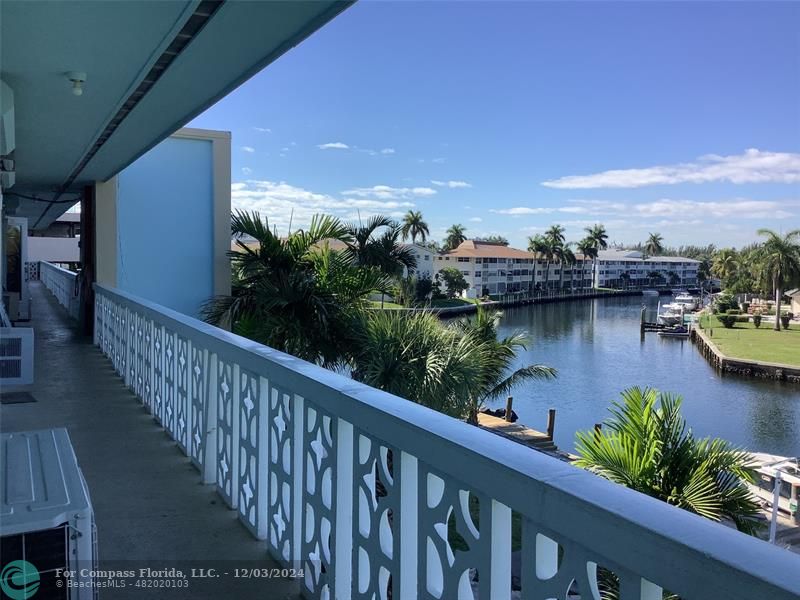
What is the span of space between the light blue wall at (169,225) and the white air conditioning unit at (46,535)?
841cm

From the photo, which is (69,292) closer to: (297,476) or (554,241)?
(297,476)

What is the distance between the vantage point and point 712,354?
45.6 meters

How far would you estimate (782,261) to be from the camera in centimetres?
5753

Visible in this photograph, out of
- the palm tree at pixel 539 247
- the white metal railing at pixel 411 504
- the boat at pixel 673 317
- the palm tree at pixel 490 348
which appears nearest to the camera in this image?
the white metal railing at pixel 411 504

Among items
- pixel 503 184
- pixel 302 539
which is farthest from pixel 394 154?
pixel 302 539

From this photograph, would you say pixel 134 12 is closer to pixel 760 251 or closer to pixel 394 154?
pixel 760 251

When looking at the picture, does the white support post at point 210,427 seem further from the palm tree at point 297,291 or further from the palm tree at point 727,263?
the palm tree at point 727,263

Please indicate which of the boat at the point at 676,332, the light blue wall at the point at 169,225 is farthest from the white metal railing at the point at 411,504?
the boat at the point at 676,332

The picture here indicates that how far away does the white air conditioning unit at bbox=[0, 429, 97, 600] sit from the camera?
4.82 feet

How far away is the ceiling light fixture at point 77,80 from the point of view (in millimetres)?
3916

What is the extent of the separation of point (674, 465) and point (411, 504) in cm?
466

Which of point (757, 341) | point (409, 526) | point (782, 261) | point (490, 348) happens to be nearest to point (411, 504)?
point (409, 526)

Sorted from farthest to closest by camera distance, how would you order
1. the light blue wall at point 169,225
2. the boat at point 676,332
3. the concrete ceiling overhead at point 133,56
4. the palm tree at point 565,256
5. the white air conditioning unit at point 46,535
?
the palm tree at point 565,256, the boat at point 676,332, the light blue wall at point 169,225, the concrete ceiling overhead at point 133,56, the white air conditioning unit at point 46,535

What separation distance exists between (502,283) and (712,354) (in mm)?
39541
